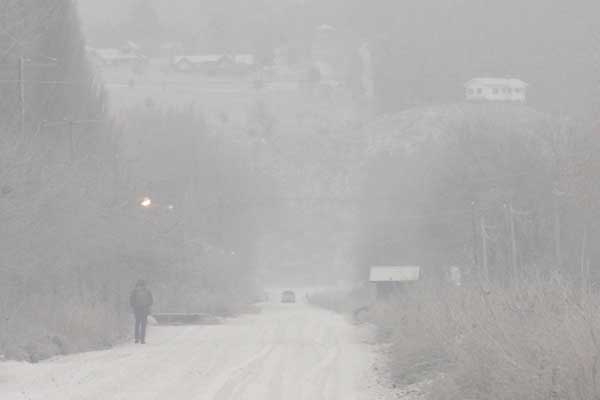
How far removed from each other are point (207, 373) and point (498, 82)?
112159 millimetres

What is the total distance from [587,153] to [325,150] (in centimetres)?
9056

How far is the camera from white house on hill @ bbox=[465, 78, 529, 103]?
117750 mm

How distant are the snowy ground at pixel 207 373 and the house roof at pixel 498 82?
97.7m

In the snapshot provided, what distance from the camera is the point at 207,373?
742 inches

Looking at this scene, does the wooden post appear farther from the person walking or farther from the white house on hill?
the white house on hill

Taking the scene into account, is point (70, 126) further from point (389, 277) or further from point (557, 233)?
point (557, 233)

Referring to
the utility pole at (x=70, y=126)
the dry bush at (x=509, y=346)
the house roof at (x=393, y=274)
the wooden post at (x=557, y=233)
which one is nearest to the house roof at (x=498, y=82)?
the house roof at (x=393, y=274)

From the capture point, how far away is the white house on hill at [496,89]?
11775 centimetres

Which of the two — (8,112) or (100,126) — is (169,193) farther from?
(8,112)

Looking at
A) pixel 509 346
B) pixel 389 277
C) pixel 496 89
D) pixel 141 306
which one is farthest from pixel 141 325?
pixel 496 89

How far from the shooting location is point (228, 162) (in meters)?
83.9

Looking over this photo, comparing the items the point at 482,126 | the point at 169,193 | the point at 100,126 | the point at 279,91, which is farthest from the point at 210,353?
the point at 279,91

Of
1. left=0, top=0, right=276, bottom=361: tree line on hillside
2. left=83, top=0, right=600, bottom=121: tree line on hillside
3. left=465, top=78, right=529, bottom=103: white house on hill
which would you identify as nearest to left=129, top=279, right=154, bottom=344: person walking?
left=0, top=0, right=276, bottom=361: tree line on hillside

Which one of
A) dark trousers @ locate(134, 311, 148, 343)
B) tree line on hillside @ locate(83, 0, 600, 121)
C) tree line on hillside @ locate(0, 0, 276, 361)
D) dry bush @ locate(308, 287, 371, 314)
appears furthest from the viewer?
tree line on hillside @ locate(83, 0, 600, 121)
